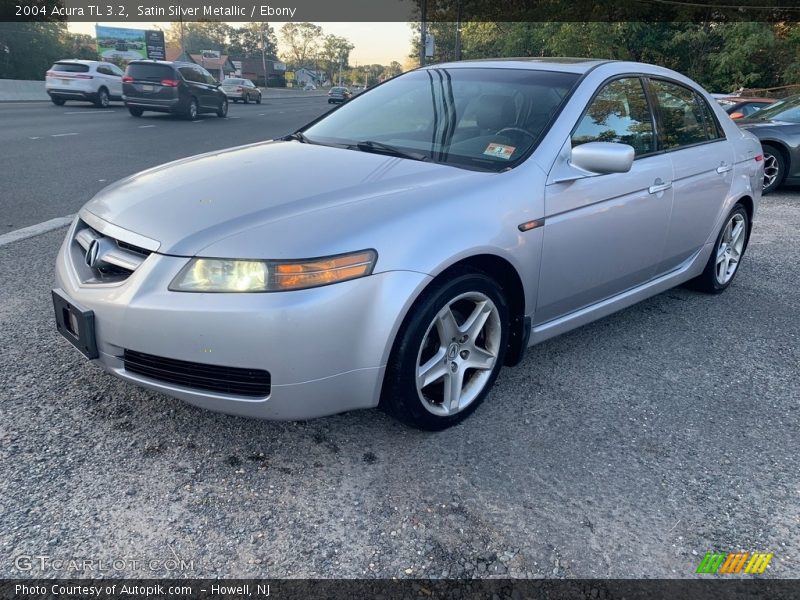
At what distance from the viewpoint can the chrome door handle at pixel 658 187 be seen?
11.8 feet

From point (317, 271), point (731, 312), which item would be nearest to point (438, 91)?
point (317, 271)

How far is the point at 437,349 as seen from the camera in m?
2.77

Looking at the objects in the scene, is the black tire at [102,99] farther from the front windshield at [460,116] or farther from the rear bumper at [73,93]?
the front windshield at [460,116]

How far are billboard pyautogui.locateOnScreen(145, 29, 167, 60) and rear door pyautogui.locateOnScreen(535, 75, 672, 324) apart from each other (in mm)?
65143

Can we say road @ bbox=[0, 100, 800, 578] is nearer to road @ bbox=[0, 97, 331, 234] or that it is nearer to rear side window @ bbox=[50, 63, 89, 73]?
road @ bbox=[0, 97, 331, 234]

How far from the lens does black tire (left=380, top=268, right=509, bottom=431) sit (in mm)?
2537

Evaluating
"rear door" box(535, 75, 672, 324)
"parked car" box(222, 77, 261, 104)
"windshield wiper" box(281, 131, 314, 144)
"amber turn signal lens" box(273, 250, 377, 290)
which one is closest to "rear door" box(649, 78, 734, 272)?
"rear door" box(535, 75, 672, 324)

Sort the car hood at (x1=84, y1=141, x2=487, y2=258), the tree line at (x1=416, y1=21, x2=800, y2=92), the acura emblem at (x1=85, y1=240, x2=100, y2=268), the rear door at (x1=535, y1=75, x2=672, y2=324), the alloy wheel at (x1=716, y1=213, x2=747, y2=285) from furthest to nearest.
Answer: the tree line at (x1=416, y1=21, x2=800, y2=92) < the alloy wheel at (x1=716, y1=213, x2=747, y2=285) < the rear door at (x1=535, y1=75, x2=672, y2=324) < the acura emblem at (x1=85, y1=240, x2=100, y2=268) < the car hood at (x1=84, y1=141, x2=487, y2=258)

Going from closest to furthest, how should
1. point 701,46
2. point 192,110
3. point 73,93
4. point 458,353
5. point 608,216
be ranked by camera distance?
point 458,353, point 608,216, point 192,110, point 73,93, point 701,46

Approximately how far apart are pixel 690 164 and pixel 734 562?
100 inches

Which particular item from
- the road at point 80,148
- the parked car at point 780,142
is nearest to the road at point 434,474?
the road at point 80,148

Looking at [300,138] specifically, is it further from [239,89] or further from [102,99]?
[239,89]

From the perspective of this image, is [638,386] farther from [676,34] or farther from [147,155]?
[676,34]

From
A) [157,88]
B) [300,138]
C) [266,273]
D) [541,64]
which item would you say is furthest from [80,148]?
[266,273]
